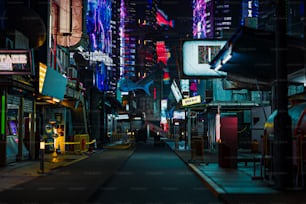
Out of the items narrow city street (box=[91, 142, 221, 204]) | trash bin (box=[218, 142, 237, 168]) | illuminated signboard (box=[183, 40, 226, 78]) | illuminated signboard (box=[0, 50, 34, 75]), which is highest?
illuminated signboard (box=[183, 40, 226, 78])

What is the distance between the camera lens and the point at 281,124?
12992 millimetres

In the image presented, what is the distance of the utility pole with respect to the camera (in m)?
12.8

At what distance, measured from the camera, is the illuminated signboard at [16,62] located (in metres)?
19.1

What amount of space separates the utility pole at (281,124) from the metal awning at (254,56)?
61 centimetres

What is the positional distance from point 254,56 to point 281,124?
315cm

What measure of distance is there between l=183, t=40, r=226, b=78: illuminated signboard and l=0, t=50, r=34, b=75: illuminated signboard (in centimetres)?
1151

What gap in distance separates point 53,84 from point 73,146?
9.37 meters

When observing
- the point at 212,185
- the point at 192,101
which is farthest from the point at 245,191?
the point at 192,101

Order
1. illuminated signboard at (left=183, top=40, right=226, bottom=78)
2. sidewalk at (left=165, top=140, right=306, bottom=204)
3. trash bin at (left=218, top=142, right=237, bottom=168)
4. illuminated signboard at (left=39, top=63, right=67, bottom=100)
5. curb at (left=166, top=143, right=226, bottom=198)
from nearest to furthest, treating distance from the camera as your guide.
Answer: sidewalk at (left=165, top=140, right=306, bottom=204) → curb at (left=166, top=143, right=226, bottom=198) → trash bin at (left=218, top=142, right=237, bottom=168) → illuminated signboard at (left=39, top=63, right=67, bottom=100) → illuminated signboard at (left=183, top=40, right=226, bottom=78)

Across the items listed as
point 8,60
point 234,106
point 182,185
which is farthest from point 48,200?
point 234,106

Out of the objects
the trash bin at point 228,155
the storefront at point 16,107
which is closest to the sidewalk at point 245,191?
the trash bin at point 228,155

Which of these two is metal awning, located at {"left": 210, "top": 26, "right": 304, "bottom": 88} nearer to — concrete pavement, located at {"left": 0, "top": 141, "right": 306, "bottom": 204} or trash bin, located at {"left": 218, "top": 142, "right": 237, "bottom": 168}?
trash bin, located at {"left": 218, "top": 142, "right": 237, "bottom": 168}

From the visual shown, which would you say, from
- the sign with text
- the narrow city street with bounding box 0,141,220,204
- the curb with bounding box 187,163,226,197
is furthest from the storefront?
the sign with text

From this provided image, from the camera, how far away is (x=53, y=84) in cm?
2538
